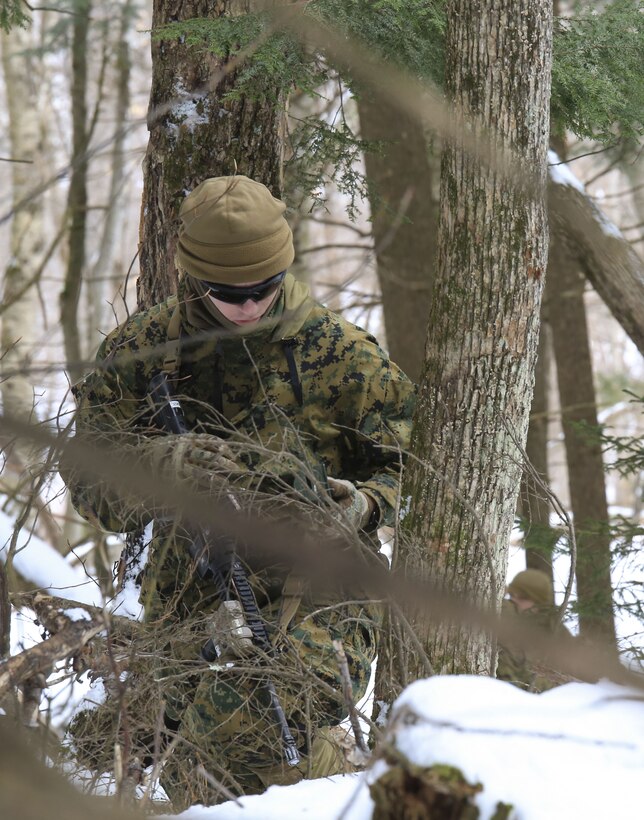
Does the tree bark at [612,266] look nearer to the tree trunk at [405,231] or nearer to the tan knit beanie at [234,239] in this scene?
the tan knit beanie at [234,239]

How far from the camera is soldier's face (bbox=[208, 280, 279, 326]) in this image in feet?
10.4

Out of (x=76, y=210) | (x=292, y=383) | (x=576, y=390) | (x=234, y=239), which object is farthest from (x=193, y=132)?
(x=76, y=210)

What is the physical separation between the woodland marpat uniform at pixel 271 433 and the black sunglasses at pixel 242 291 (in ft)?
0.34

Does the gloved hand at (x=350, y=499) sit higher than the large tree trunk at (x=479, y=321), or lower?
lower

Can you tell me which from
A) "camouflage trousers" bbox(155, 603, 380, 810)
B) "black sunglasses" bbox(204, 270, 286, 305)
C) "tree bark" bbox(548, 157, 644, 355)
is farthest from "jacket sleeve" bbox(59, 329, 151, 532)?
"tree bark" bbox(548, 157, 644, 355)

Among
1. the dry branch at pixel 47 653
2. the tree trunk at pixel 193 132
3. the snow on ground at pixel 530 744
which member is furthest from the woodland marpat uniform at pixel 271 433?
the snow on ground at pixel 530 744

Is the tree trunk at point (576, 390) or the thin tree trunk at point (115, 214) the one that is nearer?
the tree trunk at point (576, 390)

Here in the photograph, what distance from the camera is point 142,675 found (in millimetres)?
2805

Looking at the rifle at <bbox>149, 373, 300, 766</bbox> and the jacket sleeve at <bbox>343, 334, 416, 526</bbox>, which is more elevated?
the jacket sleeve at <bbox>343, 334, 416, 526</bbox>

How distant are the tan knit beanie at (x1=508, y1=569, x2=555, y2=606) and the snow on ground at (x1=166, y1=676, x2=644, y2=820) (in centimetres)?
480

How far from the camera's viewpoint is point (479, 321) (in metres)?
3.18

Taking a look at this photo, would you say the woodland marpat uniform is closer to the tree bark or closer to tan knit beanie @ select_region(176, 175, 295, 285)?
tan knit beanie @ select_region(176, 175, 295, 285)

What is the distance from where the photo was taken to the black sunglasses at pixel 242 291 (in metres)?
3.13

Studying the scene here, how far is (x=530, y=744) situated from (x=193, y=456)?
1.27 metres
